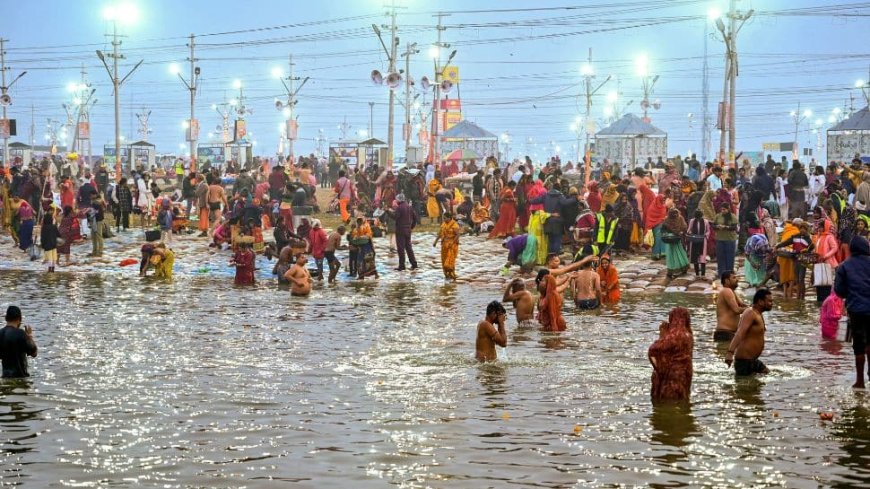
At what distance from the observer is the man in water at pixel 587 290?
66.3ft

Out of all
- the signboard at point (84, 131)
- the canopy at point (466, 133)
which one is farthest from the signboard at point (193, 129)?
the canopy at point (466, 133)

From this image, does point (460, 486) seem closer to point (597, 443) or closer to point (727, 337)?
point (597, 443)

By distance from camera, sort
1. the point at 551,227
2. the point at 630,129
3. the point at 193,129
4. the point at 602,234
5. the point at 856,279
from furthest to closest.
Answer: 1. the point at 193,129
2. the point at 630,129
3. the point at 551,227
4. the point at 602,234
5. the point at 856,279

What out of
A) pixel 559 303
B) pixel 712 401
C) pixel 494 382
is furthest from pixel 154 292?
pixel 712 401

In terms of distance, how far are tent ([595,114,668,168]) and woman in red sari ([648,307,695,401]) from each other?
126ft

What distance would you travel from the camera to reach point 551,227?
84.1 feet

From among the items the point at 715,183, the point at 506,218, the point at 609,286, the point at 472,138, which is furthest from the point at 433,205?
the point at 472,138

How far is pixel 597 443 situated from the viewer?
11.3 m

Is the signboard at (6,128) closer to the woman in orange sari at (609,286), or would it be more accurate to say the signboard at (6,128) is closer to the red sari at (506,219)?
the red sari at (506,219)

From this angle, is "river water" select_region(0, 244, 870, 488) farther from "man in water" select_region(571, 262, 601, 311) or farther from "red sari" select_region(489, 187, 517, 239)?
"red sari" select_region(489, 187, 517, 239)

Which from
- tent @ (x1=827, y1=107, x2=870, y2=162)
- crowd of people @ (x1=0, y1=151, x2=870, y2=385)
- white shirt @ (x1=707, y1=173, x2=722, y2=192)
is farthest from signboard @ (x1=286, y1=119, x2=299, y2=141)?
white shirt @ (x1=707, y1=173, x2=722, y2=192)

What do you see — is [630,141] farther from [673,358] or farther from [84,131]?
[673,358]

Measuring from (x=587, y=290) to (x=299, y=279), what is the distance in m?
5.53

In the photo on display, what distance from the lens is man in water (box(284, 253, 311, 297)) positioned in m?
23.0
